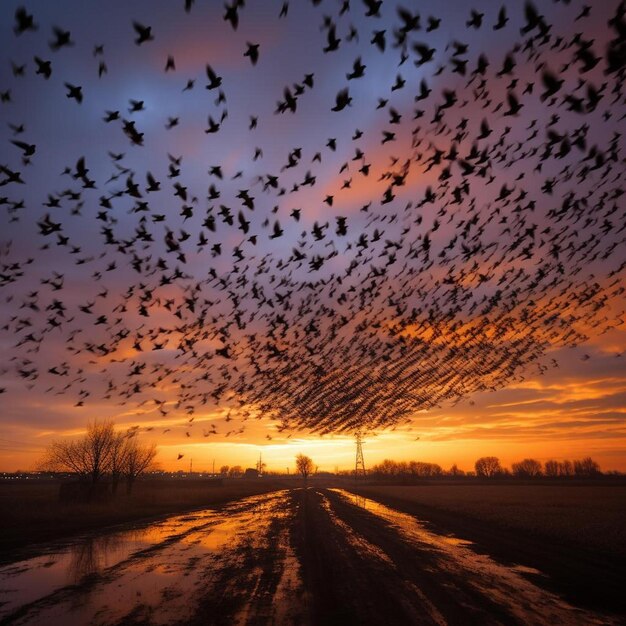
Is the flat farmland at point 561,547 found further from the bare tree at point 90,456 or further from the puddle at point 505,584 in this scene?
the bare tree at point 90,456

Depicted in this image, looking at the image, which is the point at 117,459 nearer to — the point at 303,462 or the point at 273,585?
the point at 273,585

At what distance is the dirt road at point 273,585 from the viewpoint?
322 inches

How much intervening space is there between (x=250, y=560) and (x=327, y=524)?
445 inches

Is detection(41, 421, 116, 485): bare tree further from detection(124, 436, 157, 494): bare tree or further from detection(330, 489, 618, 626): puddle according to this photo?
detection(330, 489, 618, 626): puddle

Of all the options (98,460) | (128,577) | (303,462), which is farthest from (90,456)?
(303,462)

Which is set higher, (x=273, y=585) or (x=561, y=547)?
(x=273, y=585)

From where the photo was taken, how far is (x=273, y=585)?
10359mm

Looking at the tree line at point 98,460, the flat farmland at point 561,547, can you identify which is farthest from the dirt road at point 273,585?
the tree line at point 98,460

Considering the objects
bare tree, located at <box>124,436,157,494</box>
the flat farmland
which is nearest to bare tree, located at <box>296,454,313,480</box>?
bare tree, located at <box>124,436,157,494</box>

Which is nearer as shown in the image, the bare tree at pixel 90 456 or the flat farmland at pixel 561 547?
the flat farmland at pixel 561 547

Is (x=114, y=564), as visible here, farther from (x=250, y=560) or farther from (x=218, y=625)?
(x=218, y=625)

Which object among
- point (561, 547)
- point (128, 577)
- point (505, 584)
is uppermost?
point (128, 577)

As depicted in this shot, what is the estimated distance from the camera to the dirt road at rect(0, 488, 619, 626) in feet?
26.8

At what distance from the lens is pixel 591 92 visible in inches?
282
